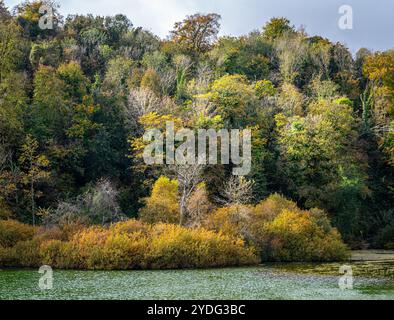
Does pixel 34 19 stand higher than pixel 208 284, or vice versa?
pixel 34 19

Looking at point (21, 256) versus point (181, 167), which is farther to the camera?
point (181, 167)

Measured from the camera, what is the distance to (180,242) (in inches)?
1417

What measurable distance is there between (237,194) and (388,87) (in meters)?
24.3

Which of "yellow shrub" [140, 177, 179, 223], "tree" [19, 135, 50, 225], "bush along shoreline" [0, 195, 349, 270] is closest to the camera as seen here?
"bush along shoreline" [0, 195, 349, 270]

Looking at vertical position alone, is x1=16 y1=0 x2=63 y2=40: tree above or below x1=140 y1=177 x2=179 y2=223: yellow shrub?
above

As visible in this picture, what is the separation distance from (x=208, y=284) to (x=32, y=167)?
58.5 ft

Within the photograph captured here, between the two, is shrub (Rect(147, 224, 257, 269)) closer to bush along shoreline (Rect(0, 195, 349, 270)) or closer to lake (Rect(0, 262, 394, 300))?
bush along shoreline (Rect(0, 195, 349, 270))

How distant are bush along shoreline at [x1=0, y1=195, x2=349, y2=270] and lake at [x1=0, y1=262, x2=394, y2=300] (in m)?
1.57

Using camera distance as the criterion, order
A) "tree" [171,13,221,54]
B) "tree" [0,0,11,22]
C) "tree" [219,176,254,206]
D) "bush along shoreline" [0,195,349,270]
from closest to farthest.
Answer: "bush along shoreline" [0,195,349,270], "tree" [219,176,254,206], "tree" [0,0,11,22], "tree" [171,13,221,54]

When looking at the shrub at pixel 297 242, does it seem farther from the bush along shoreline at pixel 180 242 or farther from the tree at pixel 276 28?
the tree at pixel 276 28

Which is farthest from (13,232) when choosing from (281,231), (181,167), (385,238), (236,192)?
(385,238)

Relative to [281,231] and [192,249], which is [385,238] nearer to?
[281,231]

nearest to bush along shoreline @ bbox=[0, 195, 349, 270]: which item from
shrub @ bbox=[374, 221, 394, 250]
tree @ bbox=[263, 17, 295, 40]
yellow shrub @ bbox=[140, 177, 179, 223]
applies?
yellow shrub @ bbox=[140, 177, 179, 223]

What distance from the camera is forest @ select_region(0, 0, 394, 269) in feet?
123
